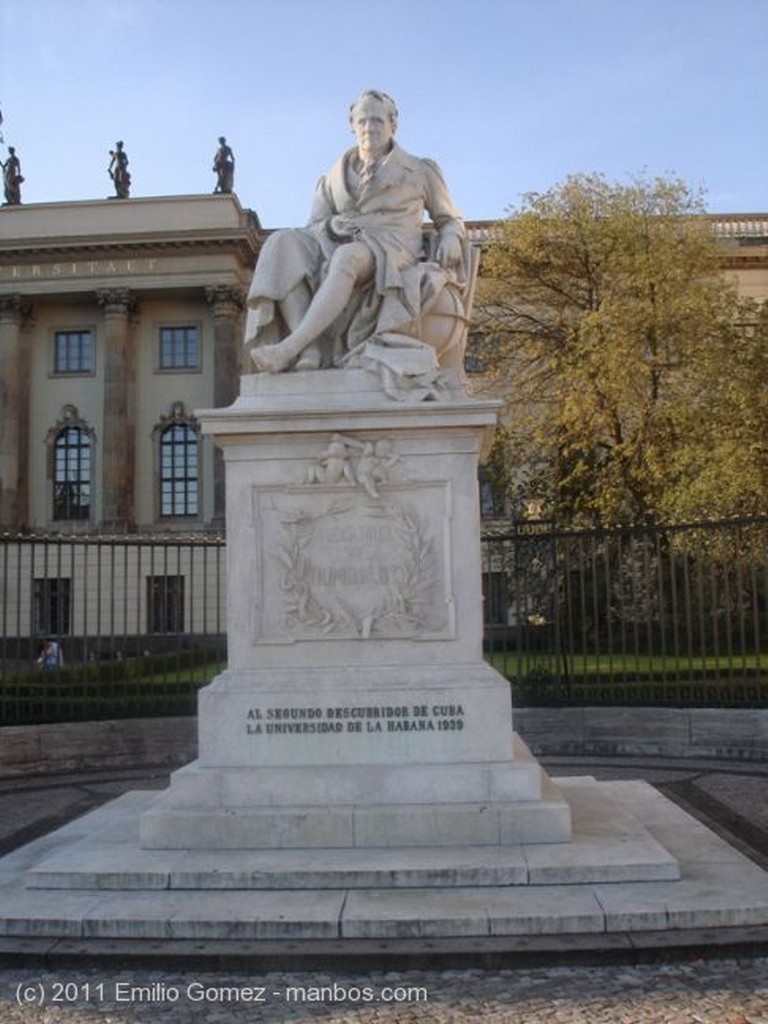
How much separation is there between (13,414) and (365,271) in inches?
1636

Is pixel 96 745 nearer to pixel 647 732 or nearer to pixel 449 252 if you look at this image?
pixel 647 732

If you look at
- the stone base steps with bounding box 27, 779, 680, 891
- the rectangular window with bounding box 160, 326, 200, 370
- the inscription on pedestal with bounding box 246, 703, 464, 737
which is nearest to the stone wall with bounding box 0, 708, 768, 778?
the stone base steps with bounding box 27, 779, 680, 891

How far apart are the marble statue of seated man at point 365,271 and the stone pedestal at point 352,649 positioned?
31 centimetres

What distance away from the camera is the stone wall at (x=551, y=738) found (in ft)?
36.0

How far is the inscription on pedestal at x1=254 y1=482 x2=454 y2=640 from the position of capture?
5.82 metres

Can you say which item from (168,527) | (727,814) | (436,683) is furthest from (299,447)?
(168,527)

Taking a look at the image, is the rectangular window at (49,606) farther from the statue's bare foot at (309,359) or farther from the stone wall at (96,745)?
the statue's bare foot at (309,359)

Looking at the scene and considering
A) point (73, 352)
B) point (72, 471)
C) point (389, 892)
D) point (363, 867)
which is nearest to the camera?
point (389, 892)

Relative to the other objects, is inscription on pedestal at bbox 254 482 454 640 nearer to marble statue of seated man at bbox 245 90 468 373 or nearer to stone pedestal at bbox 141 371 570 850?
stone pedestal at bbox 141 371 570 850

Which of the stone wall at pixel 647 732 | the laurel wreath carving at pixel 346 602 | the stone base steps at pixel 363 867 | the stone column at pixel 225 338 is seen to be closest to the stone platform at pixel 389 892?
the stone base steps at pixel 363 867

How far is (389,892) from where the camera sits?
4902 millimetres

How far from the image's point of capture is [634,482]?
74.3 ft

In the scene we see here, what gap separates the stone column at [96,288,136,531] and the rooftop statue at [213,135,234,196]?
20.8 feet

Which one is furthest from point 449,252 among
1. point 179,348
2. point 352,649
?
point 179,348
